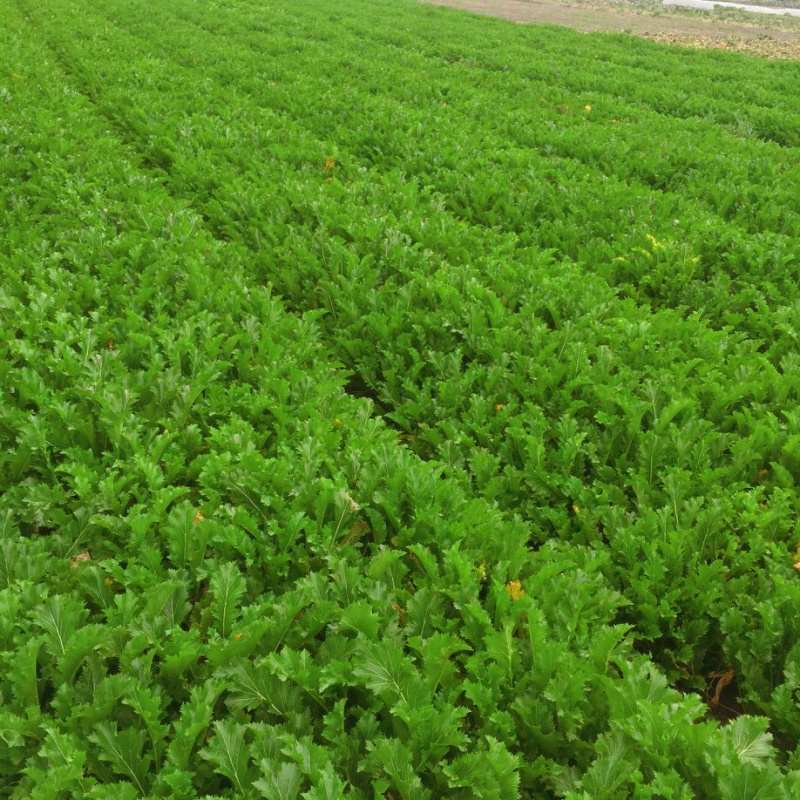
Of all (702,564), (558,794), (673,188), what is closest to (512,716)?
(558,794)

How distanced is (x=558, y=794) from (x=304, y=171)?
273 inches

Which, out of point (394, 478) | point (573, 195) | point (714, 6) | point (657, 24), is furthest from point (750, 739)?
point (714, 6)

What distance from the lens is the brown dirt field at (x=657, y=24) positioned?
73.9ft

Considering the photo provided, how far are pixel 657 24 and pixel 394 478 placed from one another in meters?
31.5

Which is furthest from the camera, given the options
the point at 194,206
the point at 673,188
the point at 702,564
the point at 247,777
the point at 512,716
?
the point at 673,188

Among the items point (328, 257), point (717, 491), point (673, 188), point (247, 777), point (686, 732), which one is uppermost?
point (673, 188)

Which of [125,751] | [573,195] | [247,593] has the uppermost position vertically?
[573,195]

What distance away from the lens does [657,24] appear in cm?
2722

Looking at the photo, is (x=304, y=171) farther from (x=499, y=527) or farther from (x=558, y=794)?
(x=558, y=794)

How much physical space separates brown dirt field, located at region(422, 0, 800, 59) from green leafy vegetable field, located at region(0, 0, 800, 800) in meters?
18.8

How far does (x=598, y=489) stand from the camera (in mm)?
3445

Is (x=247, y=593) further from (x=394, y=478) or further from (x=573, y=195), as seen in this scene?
(x=573, y=195)

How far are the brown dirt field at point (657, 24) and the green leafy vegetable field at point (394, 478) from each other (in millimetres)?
18753

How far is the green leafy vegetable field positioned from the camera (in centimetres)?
211
